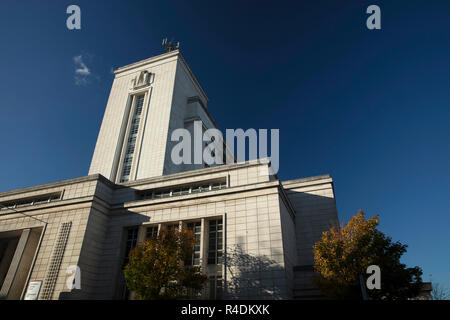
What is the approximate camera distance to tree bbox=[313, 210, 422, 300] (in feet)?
66.3

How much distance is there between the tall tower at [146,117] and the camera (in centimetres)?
4488

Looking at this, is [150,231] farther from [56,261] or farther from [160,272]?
[160,272]

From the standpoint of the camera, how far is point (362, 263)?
795 inches

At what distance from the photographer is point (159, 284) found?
67.7 feet

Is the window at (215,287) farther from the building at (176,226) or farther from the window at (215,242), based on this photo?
the window at (215,242)

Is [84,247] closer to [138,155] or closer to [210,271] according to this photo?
[210,271]

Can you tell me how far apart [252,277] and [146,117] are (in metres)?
35.0

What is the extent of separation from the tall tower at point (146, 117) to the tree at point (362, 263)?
1073 inches

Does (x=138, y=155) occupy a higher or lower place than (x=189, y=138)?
lower

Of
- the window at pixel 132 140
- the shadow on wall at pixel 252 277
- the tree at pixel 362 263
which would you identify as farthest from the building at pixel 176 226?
the window at pixel 132 140
